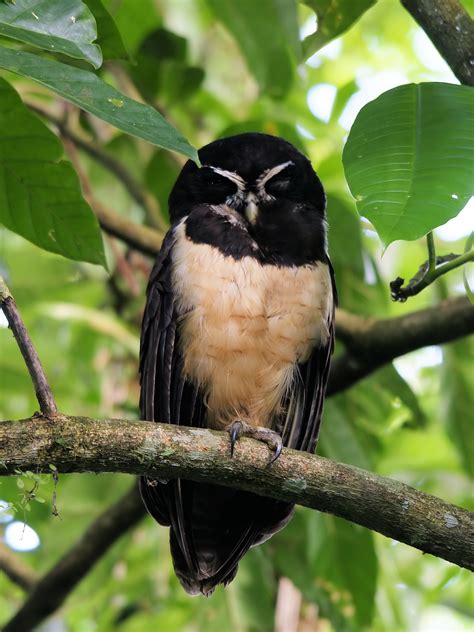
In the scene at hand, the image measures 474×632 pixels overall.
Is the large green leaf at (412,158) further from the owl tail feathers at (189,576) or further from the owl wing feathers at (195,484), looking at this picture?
the owl tail feathers at (189,576)

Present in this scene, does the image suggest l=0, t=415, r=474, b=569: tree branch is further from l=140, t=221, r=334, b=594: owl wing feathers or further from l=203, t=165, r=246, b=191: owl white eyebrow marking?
l=203, t=165, r=246, b=191: owl white eyebrow marking

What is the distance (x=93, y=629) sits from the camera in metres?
5.29

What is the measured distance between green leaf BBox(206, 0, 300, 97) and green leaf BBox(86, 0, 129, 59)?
3.71ft

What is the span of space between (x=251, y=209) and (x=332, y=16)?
79 cm

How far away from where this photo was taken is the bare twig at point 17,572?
430cm

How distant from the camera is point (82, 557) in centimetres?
387

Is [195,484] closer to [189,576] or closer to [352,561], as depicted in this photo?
[189,576]

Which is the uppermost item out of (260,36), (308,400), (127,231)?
(260,36)

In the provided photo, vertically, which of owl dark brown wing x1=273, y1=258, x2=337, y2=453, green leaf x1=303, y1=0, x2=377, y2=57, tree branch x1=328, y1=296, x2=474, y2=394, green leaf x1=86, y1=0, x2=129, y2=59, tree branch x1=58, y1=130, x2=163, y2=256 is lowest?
owl dark brown wing x1=273, y1=258, x2=337, y2=453

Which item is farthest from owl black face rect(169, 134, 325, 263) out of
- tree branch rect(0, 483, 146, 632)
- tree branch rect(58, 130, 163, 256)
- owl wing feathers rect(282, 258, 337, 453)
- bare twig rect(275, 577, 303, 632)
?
bare twig rect(275, 577, 303, 632)

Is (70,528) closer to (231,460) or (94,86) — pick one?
A: (231,460)

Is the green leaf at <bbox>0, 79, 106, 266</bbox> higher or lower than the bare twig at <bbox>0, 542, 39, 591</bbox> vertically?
higher

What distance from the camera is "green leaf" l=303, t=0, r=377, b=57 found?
2.88 m

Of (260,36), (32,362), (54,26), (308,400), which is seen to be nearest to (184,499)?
(308,400)
